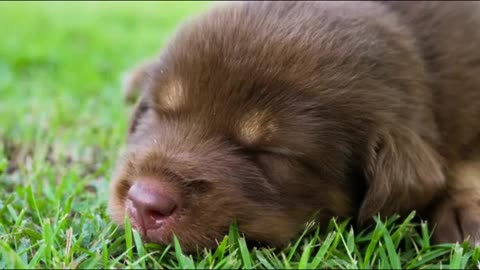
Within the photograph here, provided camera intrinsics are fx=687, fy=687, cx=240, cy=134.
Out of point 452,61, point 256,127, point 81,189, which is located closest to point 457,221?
point 452,61

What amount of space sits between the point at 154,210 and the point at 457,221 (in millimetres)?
1402

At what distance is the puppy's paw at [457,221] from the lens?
302 cm

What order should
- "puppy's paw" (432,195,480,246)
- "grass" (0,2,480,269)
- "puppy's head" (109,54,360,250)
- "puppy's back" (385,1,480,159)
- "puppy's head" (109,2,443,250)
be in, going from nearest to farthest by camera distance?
"grass" (0,2,480,269) → "puppy's head" (109,54,360,250) → "puppy's head" (109,2,443,250) → "puppy's paw" (432,195,480,246) → "puppy's back" (385,1,480,159)

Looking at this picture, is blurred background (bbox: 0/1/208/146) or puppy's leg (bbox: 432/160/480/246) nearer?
puppy's leg (bbox: 432/160/480/246)

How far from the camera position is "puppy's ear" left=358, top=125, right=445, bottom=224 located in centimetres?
293

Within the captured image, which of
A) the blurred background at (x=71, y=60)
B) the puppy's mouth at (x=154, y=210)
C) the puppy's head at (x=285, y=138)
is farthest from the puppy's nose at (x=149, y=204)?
the blurred background at (x=71, y=60)

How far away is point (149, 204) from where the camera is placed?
2.62 meters

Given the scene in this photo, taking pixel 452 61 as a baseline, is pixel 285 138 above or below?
below

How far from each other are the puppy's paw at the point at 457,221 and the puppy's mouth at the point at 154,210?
1203 millimetres

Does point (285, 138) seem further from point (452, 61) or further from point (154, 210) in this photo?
point (452, 61)

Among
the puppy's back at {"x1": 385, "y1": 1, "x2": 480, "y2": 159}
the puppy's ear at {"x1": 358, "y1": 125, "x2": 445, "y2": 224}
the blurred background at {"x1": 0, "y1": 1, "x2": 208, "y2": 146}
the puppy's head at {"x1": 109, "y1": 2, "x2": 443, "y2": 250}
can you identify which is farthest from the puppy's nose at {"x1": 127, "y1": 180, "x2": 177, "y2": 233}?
the blurred background at {"x1": 0, "y1": 1, "x2": 208, "y2": 146}

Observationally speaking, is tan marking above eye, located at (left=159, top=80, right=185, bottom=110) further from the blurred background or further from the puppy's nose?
the blurred background

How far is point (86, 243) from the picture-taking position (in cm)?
274

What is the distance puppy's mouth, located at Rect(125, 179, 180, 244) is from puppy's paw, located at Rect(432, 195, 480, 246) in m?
→ 1.20
